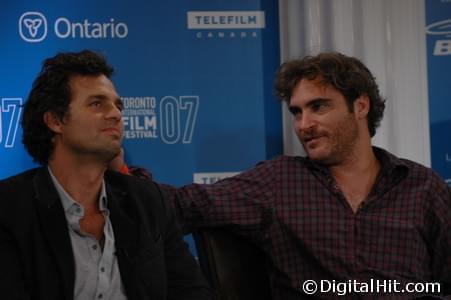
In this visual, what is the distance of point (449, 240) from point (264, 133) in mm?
1098

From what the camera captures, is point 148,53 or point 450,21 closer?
point 148,53

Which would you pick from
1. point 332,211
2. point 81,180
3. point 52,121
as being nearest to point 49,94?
point 52,121

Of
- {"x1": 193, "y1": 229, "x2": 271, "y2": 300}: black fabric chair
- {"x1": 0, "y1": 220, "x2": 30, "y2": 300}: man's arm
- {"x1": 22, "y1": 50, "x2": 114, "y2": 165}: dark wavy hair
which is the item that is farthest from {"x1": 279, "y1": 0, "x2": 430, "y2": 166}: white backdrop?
{"x1": 0, "y1": 220, "x2": 30, "y2": 300}: man's arm

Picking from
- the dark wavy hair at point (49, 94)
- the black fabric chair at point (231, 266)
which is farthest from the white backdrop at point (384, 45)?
the dark wavy hair at point (49, 94)

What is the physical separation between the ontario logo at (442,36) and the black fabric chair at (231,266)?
1.54m

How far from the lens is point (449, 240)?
8.75 feet

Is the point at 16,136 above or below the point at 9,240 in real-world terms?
above

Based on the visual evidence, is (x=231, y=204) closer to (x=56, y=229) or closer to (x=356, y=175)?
(x=356, y=175)

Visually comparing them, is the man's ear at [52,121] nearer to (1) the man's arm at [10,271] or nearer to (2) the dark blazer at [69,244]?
(2) the dark blazer at [69,244]

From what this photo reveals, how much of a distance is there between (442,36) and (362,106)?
36.6 inches

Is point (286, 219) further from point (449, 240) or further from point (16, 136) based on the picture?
point (16, 136)

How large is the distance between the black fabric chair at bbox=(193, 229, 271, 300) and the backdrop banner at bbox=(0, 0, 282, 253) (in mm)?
763

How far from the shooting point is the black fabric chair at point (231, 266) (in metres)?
2.61

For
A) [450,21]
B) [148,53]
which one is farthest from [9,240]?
[450,21]
